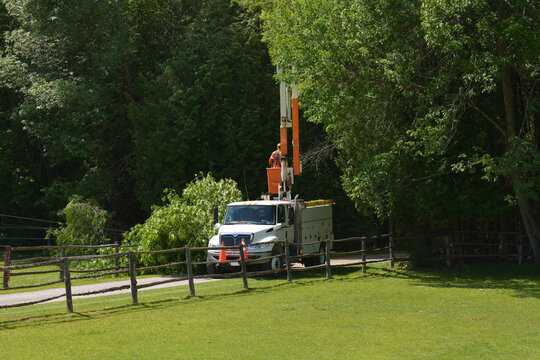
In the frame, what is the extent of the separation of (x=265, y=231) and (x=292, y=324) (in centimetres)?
962

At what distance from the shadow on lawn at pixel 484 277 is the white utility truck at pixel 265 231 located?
312 cm

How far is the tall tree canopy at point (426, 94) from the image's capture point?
20.1 meters

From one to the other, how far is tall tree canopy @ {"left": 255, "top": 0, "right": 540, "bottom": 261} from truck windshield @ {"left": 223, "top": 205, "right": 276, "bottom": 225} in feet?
10.7

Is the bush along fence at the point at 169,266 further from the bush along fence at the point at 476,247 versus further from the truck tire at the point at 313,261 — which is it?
the bush along fence at the point at 476,247

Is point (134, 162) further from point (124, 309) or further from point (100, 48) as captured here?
point (124, 309)

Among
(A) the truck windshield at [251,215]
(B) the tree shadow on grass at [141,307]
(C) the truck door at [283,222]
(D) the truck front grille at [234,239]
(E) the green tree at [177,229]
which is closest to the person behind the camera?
(B) the tree shadow on grass at [141,307]

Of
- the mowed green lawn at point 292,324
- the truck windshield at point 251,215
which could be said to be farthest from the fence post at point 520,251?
the truck windshield at point 251,215

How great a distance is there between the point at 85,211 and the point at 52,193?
27.1 feet

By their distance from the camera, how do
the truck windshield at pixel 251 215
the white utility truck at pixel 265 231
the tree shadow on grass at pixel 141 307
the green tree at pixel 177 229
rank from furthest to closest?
1. the green tree at pixel 177 229
2. the truck windshield at pixel 251 215
3. the white utility truck at pixel 265 231
4. the tree shadow on grass at pixel 141 307

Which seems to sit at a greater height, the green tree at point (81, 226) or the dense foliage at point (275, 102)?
the dense foliage at point (275, 102)

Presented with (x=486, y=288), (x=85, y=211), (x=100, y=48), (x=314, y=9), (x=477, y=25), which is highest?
(x=100, y=48)

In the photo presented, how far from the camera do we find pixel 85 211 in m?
29.6

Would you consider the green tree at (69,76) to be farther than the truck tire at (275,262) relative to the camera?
Yes

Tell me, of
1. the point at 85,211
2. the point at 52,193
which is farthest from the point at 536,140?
the point at 52,193
